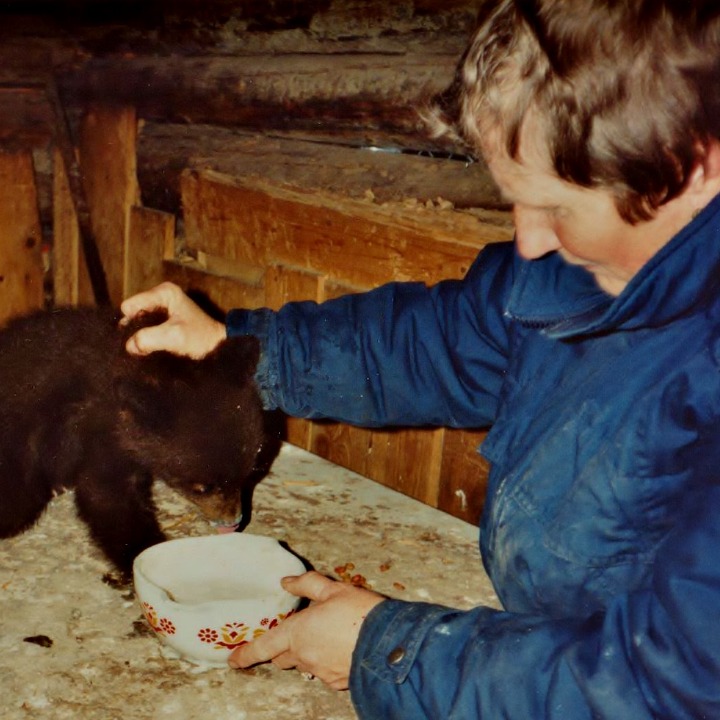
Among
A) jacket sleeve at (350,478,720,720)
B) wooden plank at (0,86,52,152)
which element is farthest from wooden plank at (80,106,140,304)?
jacket sleeve at (350,478,720,720)

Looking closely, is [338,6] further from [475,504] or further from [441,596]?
[441,596]

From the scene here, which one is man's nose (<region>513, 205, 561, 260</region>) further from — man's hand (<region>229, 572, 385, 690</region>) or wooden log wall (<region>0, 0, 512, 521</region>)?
wooden log wall (<region>0, 0, 512, 521</region>)

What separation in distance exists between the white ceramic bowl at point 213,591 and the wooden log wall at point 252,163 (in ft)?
4.67

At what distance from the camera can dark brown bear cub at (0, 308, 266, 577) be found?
9.23 ft

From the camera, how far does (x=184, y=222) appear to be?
14.2 feet

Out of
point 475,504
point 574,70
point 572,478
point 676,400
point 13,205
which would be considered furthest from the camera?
point 13,205

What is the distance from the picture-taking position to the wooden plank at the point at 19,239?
4.76m

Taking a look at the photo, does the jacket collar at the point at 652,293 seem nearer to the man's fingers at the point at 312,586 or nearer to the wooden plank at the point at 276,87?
the man's fingers at the point at 312,586

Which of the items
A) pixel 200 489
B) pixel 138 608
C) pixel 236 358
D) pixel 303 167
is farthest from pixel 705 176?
pixel 303 167

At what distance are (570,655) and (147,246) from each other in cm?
365

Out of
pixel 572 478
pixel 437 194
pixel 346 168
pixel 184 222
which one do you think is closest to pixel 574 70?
pixel 572 478

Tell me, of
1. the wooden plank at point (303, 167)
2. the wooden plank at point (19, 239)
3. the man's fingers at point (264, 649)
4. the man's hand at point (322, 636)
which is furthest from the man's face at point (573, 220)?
the wooden plank at point (19, 239)

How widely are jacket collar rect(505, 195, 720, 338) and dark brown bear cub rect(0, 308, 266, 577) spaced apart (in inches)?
49.5

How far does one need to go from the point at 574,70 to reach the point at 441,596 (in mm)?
1455
